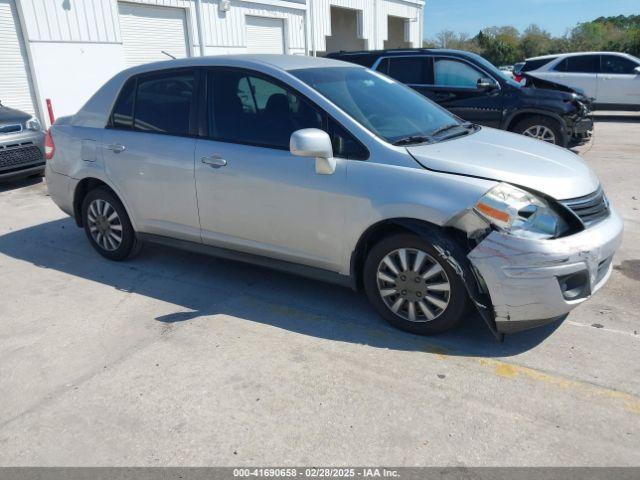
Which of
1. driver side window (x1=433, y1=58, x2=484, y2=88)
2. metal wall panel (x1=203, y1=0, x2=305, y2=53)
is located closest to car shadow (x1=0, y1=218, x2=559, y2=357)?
driver side window (x1=433, y1=58, x2=484, y2=88)

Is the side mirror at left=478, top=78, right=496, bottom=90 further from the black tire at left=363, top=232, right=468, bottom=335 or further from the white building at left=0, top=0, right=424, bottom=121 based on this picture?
the black tire at left=363, top=232, right=468, bottom=335

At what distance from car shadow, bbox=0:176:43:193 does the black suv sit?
656cm

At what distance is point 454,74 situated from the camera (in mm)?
9219

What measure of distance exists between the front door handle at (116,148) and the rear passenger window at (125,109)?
17 centimetres

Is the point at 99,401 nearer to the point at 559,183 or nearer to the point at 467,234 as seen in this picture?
the point at 467,234

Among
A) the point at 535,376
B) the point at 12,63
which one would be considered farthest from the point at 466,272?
the point at 12,63

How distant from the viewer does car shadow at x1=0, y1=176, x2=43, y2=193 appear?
8961mm

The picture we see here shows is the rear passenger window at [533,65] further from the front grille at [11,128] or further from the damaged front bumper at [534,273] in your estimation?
the damaged front bumper at [534,273]

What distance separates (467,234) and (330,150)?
1.03m

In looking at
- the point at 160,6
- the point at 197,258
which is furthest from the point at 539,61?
the point at 197,258

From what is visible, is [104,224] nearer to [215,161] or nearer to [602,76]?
[215,161]

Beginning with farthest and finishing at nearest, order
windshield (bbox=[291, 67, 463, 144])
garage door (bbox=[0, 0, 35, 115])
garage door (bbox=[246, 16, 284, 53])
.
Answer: garage door (bbox=[246, 16, 284, 53]), garage door (bbox=[0, 0, 35, 115]), windshield (bbox=[291, 67, 463, 144])

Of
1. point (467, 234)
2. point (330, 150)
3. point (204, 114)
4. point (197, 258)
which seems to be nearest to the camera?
point (467, 234)

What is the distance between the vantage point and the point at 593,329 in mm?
3742
